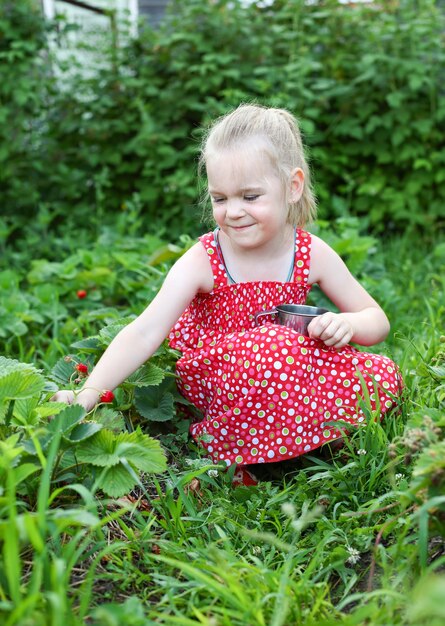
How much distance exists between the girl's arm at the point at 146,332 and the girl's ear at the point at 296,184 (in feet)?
1.07

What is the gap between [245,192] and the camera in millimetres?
2186

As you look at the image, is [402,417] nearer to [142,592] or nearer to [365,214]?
[142,592]

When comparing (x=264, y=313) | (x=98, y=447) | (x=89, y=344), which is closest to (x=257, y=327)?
(x=264, y=313)

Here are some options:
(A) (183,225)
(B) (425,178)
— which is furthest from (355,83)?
(A) (183,225)

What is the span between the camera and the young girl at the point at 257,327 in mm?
2090

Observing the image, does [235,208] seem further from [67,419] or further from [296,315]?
[67,419]

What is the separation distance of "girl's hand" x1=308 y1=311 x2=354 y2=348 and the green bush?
96.7 inches

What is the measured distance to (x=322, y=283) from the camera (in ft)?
7.95

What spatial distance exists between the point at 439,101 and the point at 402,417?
3084 millimetres

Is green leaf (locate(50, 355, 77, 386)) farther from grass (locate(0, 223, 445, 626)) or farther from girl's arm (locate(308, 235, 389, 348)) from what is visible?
girl's arm (locate(308, 235, 389, 348))

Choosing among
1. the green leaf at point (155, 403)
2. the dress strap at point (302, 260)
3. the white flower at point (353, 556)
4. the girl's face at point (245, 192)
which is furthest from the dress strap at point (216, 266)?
the white flower at point (353, 556)

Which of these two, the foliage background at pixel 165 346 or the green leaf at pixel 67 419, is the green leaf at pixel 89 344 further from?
the green leaf at pixel 67 419

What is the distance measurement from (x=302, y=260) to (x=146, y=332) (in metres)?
0.56

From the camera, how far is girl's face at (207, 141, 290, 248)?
2.17 meters
